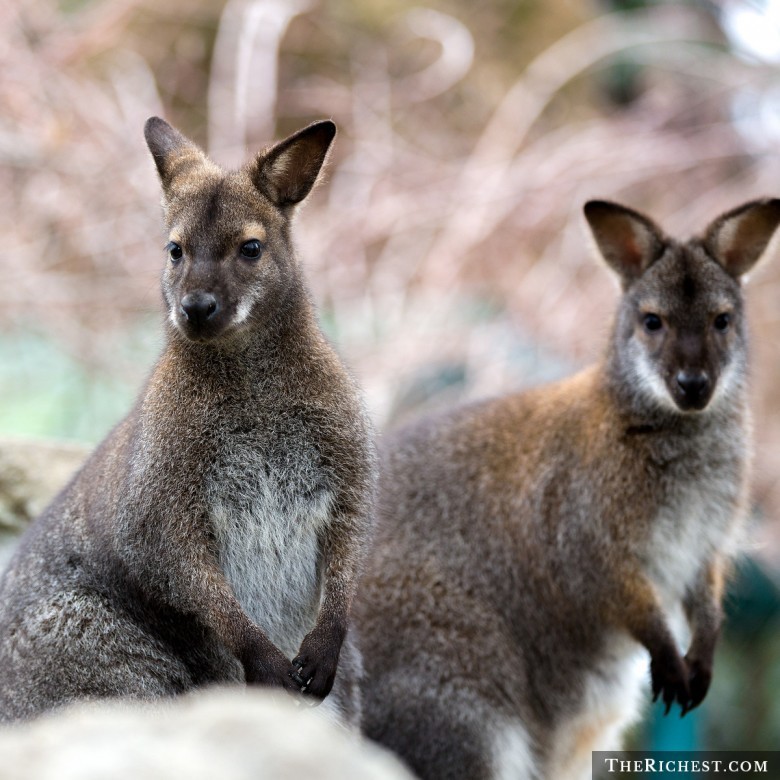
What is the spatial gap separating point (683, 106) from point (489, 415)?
471 centimetres

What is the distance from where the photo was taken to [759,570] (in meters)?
7.87

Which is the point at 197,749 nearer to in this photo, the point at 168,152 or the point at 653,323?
the point at 168,152

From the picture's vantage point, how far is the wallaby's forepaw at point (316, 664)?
3.43 meters

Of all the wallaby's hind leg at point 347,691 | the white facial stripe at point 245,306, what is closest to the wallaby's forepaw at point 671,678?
Answer: the wallaby's hind leg at point 347,691

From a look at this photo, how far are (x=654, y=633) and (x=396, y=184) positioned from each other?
436cm

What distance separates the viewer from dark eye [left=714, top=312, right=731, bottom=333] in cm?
474

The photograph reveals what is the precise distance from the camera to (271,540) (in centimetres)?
359

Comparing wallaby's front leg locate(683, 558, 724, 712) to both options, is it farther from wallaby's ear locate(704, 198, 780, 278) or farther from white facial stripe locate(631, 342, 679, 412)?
wallaby's ear locate(704, 198, 780, 278)

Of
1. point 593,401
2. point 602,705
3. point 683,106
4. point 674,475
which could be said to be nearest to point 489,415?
point 593,401

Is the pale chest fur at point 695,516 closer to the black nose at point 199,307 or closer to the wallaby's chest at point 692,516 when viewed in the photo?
the wallaby's chest at point 692,516

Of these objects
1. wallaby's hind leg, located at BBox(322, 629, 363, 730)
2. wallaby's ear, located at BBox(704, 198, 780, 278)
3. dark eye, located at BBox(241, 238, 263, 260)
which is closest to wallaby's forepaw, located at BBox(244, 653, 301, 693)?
wallaby's hind leg, located at BBox(322, 629, 363, 730)

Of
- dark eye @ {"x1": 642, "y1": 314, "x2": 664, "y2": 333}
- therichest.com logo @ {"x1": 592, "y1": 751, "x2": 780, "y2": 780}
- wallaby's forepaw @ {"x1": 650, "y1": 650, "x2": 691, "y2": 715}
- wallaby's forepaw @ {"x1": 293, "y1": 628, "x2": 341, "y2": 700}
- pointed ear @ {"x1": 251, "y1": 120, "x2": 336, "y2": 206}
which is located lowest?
therichest.com logo @ {"x1": 592, "y1": 751, "x2": 780, "y2": 780}

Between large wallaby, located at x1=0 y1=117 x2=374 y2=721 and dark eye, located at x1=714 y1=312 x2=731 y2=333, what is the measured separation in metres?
1.69

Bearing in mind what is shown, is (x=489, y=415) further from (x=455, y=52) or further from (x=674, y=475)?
(x=455, y=52)
